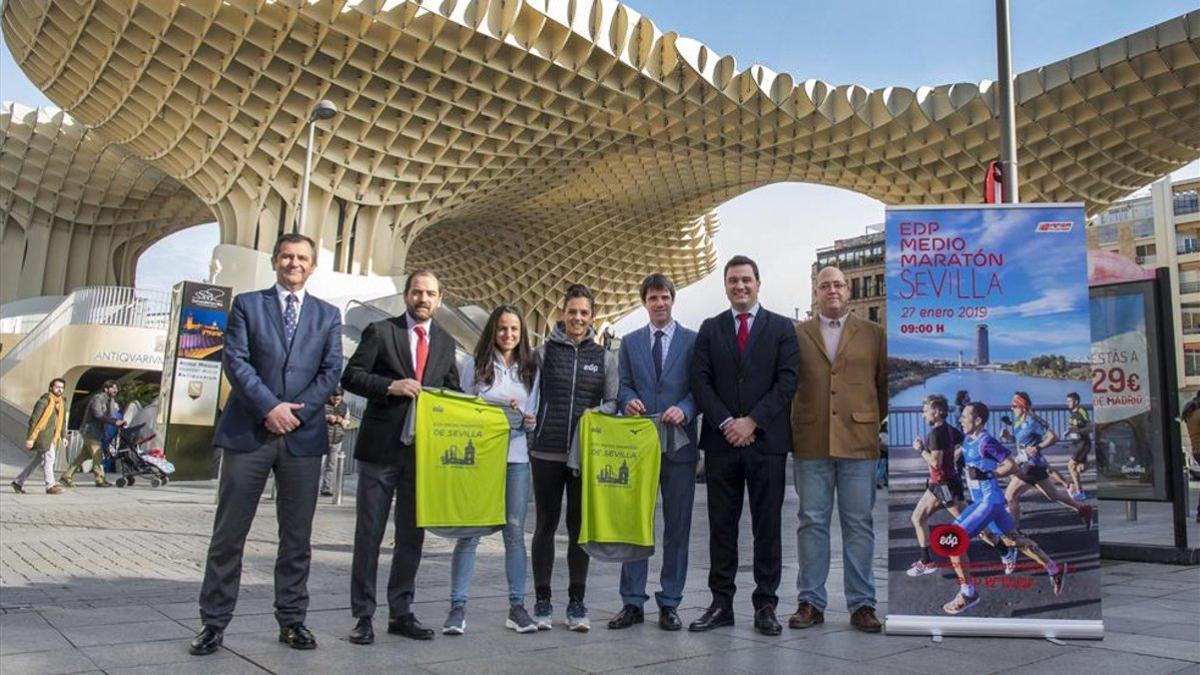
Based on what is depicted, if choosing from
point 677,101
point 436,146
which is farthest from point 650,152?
point 436,146

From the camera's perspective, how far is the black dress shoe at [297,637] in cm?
402

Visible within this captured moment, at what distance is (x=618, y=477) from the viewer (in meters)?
4.92

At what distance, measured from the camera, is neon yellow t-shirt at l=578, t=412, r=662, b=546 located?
4.81 m

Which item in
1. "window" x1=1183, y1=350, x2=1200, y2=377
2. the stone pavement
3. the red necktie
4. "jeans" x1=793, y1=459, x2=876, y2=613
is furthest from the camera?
"window" x1=1183, y1=350, x2=1200, y2=377

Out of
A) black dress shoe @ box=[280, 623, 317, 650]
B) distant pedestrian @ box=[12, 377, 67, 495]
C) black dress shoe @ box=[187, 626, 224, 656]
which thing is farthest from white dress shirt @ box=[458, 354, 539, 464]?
distant pedestrian @ box=[12, 377, 67, 495]

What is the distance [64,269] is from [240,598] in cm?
4869

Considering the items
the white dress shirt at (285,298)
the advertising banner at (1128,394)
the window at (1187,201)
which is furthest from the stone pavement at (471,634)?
the window at (1187,201)

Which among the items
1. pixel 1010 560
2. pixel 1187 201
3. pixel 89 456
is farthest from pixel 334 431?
pixel 1187 201

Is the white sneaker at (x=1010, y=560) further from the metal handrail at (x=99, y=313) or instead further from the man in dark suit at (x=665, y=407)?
the metal handrail at (x=99, y=313)

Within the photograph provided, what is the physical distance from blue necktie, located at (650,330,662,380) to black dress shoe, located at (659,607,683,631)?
1.36 m

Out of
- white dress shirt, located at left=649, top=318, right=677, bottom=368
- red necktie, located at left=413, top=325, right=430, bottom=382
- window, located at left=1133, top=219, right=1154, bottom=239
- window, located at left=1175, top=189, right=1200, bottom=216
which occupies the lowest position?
red necktie, located at left=413, top=325, right=430, bottom=382

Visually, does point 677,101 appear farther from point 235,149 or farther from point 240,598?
point 240,598

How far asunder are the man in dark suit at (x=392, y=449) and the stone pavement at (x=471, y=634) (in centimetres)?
21

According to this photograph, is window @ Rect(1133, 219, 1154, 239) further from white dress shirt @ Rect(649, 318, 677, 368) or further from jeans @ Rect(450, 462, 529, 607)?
jeans @ Rect(450, 462, 529, 607)
